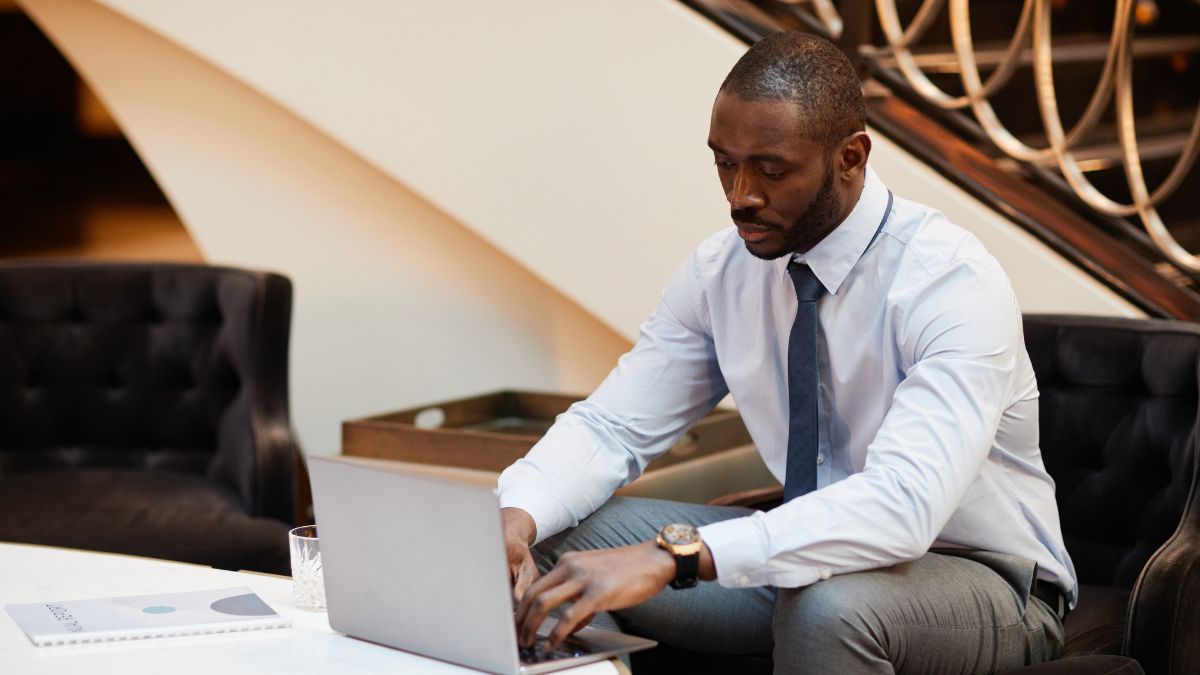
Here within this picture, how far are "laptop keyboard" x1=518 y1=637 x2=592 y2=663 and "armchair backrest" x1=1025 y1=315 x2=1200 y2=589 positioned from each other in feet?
3.59

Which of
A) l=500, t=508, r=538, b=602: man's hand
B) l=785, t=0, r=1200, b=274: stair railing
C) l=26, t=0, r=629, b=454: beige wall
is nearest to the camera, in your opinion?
l=500, t=508, r=538, b=602: man's hand

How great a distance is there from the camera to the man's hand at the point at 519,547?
1.74 metres

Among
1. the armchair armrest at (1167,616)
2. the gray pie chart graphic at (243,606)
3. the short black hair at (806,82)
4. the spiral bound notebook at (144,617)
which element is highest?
the short black hair at (806,82)

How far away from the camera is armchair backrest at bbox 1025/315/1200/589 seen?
2.20 meters

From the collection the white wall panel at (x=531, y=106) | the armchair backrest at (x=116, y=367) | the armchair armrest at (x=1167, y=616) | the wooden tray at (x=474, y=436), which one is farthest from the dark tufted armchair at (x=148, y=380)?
the armchair armrest at (x=1167, y=616)

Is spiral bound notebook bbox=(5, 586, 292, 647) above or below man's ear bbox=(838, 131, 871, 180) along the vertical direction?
below

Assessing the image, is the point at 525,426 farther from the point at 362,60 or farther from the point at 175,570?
the point at 175,570

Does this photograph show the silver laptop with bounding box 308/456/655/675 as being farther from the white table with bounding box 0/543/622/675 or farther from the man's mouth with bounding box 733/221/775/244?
the man's mouth with bounding box 733/221/775/244

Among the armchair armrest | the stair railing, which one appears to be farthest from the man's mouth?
the stair railing

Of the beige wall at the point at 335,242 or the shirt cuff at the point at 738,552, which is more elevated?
the beige wall at the point at 335,242

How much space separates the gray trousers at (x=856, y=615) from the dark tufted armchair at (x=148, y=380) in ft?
4.12

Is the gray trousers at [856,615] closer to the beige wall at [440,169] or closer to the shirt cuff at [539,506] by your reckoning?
the shirt cuff at [539,506]

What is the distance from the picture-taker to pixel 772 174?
6.10 feet

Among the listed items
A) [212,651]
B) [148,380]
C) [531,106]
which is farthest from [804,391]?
[148,380]
